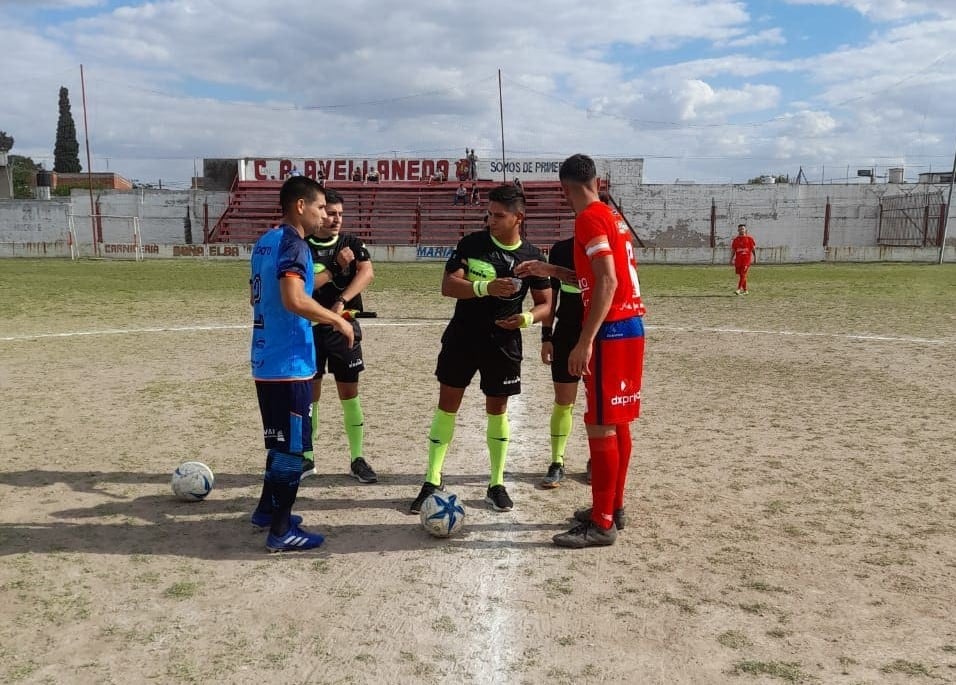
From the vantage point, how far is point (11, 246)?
41.9m

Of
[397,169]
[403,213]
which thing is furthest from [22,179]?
[403,213]

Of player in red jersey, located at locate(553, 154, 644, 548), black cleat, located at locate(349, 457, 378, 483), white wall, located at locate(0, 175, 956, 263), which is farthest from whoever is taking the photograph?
white wall, located at locate(0, 175, 956, 263)

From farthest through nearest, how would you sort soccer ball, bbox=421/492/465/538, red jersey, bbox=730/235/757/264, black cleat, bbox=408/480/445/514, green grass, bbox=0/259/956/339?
1. red jersey, bbox=730/235/757/264
2. green grass, bbox=0/259/956/339
3. black cleat, bbox=408/480/445/514
4. soccer ball, bbox=421/492/465/538

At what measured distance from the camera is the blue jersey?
446cm

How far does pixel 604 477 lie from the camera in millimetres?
4684

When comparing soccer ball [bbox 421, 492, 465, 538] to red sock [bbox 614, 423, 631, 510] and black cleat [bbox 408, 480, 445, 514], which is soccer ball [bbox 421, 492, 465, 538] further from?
red sock [bbox 614, 423, 631, 510]

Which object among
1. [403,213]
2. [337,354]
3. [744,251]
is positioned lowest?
[337,354]

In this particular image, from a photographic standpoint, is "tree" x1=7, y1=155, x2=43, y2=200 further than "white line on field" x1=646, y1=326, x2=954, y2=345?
Yes

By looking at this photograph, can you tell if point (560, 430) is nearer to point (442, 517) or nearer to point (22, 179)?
point (442, 517)

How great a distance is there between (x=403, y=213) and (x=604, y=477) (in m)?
42.3

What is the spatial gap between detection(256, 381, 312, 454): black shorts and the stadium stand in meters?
39.2

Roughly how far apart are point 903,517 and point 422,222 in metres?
41.6

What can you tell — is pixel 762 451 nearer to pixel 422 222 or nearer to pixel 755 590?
pixel 755 590

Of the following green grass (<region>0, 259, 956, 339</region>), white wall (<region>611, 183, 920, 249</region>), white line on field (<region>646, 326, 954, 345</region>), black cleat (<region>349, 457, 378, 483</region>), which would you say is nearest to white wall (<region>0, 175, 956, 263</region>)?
white wall (<region>611, 183, 920, 249</region>)
